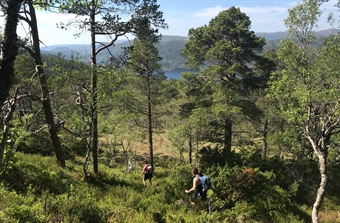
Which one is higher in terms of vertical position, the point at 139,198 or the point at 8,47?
the point at 8,47

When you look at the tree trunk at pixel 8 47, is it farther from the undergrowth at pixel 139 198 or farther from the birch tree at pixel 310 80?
the birch tree at pixel 310 80

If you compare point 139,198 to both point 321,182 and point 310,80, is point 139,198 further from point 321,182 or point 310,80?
point 310,80

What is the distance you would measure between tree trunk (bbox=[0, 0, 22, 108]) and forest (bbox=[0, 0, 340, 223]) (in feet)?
0.04

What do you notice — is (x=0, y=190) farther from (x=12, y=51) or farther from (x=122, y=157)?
(x=122, y=157)

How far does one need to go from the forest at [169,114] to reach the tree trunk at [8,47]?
0.04 feet

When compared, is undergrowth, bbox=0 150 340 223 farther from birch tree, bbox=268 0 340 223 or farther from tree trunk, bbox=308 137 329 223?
birch tree, bbox=268 0 340 223

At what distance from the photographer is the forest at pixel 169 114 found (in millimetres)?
6855

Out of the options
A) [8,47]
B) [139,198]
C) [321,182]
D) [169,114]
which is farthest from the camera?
[169,114]

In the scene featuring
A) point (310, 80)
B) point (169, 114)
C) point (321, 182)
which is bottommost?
point (321, 182)

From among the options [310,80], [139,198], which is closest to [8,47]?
[139,198]

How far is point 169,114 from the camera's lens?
24.8 meters

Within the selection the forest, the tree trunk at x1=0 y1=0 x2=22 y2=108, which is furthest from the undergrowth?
the tree trunk at x1=0 y1=0 x2=22 y2=108

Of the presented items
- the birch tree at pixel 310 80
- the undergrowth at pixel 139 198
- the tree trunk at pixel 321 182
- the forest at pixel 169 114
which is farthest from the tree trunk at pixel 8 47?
the tree trunk at pixel 321 182

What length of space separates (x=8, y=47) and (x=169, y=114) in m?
21.6
